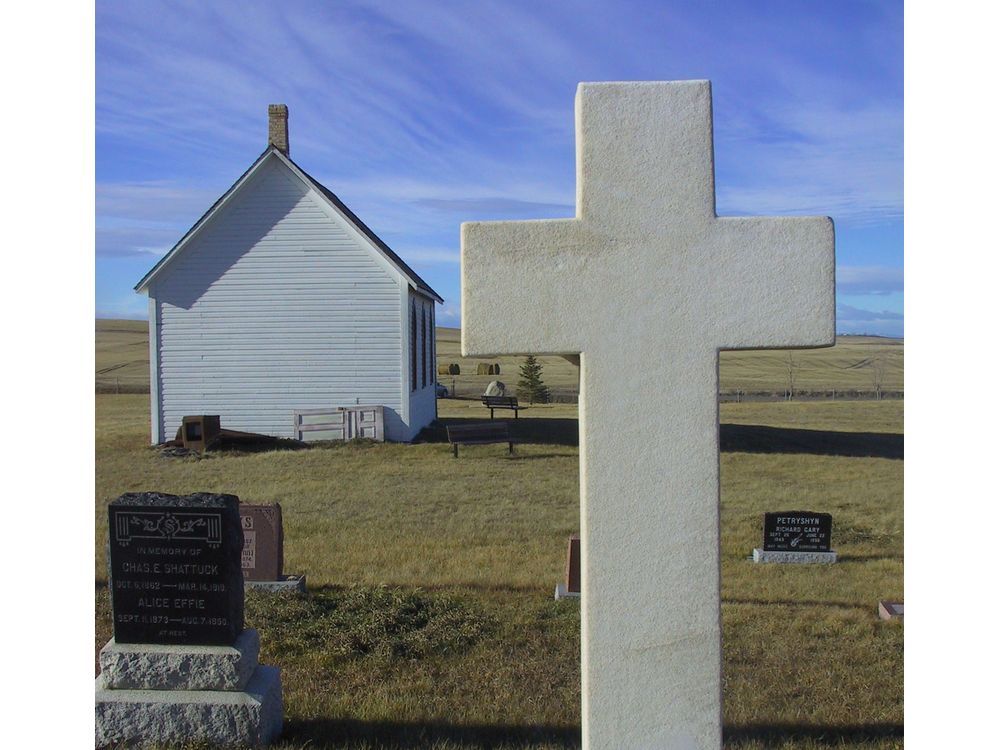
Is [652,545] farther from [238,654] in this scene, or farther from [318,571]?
[318,571]

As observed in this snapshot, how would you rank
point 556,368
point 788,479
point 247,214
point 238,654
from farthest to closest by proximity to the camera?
point 556,368
point 247,214
point 788,479
point 238,654

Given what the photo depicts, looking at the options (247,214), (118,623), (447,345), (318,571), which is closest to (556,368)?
(447,345)

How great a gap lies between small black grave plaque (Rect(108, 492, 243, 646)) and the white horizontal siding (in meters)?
15.5

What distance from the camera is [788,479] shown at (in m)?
17.5

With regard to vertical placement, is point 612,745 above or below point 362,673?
above

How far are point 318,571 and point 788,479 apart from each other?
11.3 meters

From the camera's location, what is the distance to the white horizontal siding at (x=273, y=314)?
20484 mm

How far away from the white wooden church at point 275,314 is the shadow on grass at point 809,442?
930cm

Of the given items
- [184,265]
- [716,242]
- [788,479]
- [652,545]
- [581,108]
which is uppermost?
[184,265]

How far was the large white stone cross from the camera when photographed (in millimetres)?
3326

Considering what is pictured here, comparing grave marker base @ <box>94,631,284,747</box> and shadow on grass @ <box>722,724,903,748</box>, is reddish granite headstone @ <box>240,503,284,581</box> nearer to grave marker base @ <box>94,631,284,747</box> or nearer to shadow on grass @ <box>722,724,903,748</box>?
grave marker base @ <box>94,631,284,747</box>

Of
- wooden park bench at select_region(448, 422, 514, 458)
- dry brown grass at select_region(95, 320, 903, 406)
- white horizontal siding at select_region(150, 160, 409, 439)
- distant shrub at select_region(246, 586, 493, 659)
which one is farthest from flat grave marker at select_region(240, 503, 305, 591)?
dry brown grass at select_region(95, 320, 903, 406)

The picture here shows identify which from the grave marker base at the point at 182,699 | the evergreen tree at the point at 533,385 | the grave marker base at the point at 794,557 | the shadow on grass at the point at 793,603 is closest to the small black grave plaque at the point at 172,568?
the grave marker base at the point at 182,699

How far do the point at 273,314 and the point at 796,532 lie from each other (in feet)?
45.5
